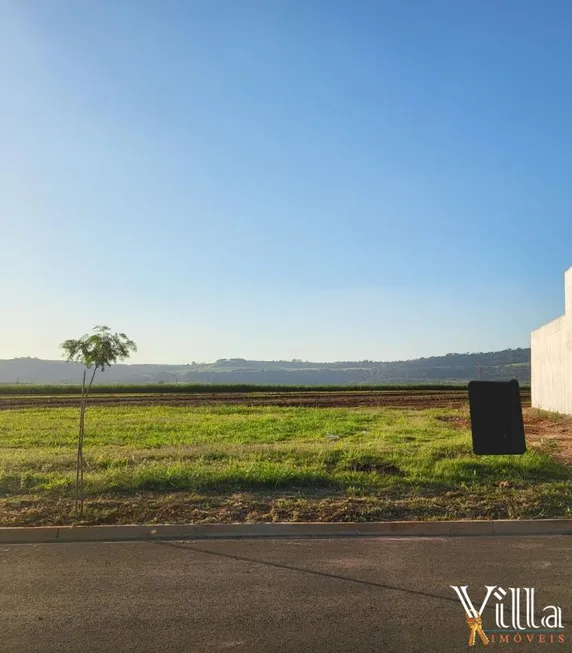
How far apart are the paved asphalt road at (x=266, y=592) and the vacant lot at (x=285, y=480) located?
3.70 ft

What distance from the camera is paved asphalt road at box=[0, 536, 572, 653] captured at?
442 cm

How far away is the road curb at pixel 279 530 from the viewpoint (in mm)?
7285

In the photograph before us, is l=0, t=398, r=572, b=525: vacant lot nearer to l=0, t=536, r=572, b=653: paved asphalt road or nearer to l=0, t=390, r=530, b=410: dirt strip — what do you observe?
l=0, t=536, r=572, b=653: paved asphalt road

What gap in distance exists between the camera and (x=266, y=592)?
17.6 feet

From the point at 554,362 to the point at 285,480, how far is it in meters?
21.0

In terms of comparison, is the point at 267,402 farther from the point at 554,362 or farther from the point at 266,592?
the point at 266,592

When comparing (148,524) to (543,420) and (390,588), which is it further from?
(543,420)

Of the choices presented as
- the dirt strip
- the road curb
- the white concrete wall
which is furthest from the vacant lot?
the dirt strip

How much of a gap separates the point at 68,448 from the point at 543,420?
17.8 metres

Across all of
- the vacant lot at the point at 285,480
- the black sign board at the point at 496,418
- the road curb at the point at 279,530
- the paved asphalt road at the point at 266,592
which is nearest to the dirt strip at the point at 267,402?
the vacant lot at the point at 285,480

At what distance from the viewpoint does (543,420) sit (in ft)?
77.6

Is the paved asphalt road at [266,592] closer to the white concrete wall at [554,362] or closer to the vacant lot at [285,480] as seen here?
the vacant lot at [285,480]

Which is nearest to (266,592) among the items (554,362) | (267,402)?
(554,362)

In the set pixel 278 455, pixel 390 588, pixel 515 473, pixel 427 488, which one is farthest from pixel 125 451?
pixel 390 588
